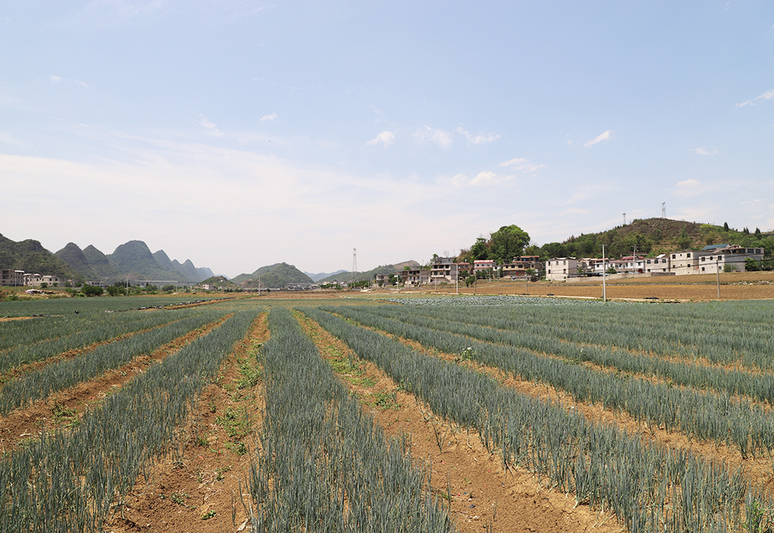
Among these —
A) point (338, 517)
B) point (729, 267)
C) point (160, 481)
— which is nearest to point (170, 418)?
point (160, 481)

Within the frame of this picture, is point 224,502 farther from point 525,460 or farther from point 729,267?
point 729,267

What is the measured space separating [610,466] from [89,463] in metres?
5.84

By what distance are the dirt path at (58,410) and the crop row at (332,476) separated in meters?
3.33

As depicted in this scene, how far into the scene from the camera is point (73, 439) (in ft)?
15.1

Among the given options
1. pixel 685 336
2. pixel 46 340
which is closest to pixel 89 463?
pixel 46 340

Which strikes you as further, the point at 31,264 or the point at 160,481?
the point at 31,264

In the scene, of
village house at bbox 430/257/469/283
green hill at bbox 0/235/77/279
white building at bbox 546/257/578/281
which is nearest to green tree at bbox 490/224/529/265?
village house at bbox 430/257/469/283

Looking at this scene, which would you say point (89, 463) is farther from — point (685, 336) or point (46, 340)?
point (685, 336)

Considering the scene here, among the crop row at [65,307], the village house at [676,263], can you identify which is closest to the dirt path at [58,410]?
the crop row at [65,307]

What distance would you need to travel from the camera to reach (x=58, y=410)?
6.95 m

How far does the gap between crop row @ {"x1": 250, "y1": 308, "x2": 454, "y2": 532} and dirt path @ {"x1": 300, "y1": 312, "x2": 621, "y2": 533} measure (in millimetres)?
419

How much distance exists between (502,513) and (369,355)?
720 centimetres

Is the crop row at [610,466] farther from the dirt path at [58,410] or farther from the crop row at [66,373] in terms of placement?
the crop row at [66,373]

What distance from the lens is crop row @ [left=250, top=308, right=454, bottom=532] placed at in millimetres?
3004
